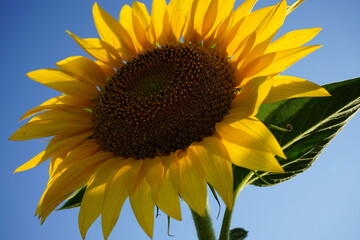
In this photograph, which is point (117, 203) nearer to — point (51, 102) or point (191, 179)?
point (191, 179)

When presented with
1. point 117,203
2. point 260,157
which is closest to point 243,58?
point 260,157

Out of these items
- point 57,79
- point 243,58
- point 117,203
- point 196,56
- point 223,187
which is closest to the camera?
point 223,187

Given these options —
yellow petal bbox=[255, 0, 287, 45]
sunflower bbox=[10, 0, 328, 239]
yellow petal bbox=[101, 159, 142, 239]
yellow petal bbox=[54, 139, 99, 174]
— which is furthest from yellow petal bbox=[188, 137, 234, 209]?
yellow petal bbox=[54, 139, 99, 174]

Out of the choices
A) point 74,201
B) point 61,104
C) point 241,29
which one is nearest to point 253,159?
point 241,29

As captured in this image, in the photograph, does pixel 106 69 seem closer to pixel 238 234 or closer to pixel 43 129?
pixel 43 129

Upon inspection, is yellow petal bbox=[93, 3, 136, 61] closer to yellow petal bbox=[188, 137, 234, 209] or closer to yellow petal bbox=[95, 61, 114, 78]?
yellow petal bbox=[95, 61, 114, 78]

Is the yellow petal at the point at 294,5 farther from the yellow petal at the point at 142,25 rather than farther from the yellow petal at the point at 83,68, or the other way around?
the yellow petal at the point at 83,68

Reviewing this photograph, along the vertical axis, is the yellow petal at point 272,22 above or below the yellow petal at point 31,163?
above

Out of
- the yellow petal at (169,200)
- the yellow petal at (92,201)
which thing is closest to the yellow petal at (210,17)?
the yellow petal at (92,201)
